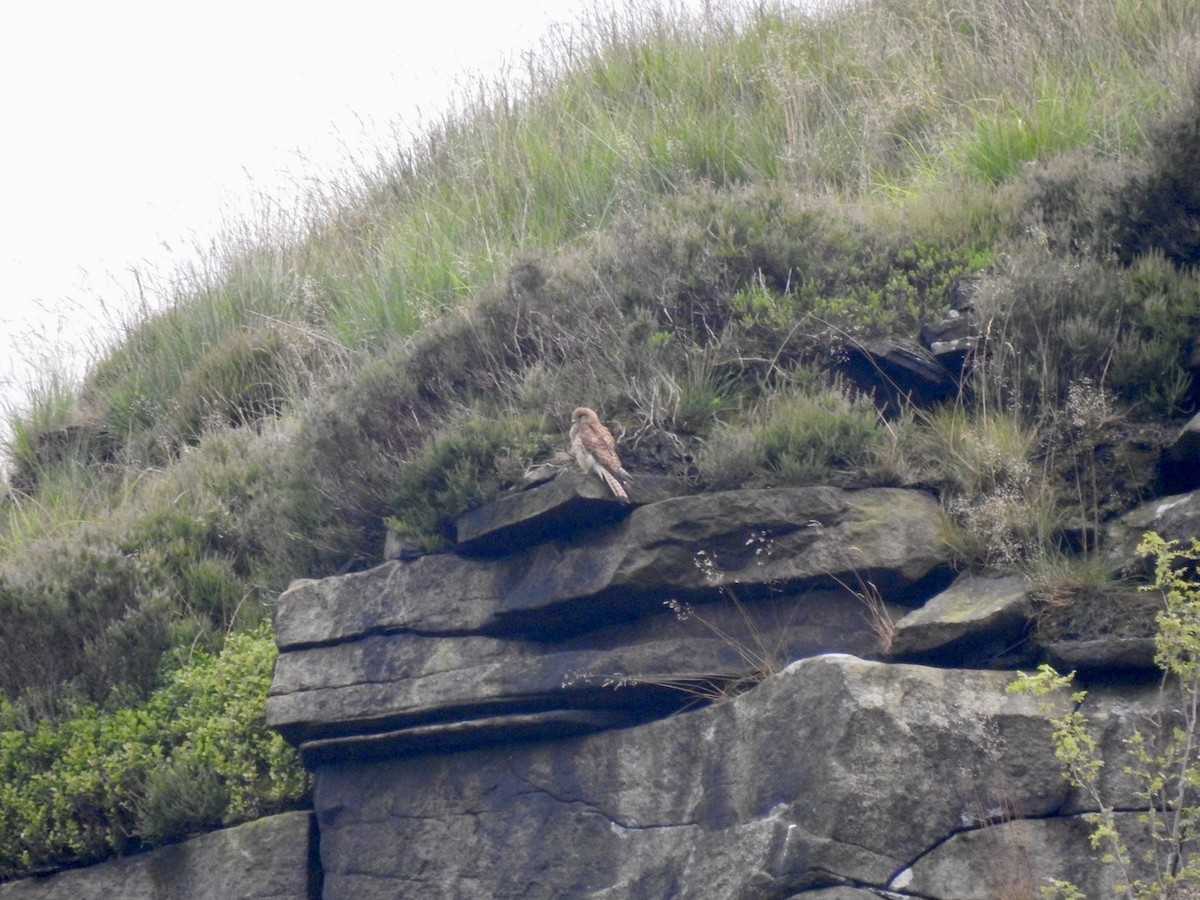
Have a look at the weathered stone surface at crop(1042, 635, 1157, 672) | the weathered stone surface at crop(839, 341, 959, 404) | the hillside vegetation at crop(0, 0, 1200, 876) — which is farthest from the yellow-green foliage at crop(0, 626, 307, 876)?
the weathered stone surface at crop(1042, 635, 1157, 672)

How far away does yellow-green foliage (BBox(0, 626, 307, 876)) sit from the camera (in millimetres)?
6746

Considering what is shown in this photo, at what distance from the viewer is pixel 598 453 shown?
635 cm

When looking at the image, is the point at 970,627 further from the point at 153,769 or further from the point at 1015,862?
the point at 153,769

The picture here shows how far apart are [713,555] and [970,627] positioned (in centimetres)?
122

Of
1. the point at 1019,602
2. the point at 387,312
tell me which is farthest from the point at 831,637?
the point at 387,312

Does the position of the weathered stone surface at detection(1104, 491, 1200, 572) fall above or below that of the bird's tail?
below

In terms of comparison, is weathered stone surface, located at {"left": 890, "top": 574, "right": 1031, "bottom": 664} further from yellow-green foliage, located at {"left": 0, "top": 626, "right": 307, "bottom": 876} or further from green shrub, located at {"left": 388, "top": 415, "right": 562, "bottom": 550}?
yellow-green foliage, located at {"left": 0, "top": 626, "right": 307, "bottom": 876}

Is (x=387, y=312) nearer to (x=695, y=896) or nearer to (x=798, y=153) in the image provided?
(x=798, y=153)

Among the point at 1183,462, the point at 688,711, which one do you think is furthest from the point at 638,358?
the point at 1183,462

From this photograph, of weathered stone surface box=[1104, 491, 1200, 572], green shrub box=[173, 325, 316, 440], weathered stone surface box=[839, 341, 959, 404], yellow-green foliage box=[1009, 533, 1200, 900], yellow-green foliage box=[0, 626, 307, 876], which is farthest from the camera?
green shrub box=[173, 325, 316, 440]

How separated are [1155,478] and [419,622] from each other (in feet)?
11.8

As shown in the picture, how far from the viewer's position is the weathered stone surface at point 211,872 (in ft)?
21.1

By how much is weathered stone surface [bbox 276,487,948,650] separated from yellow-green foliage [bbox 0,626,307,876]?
4.14 ft

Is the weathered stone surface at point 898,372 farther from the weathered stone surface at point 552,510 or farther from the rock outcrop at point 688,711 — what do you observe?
the weathered stone surface at point 552,510
